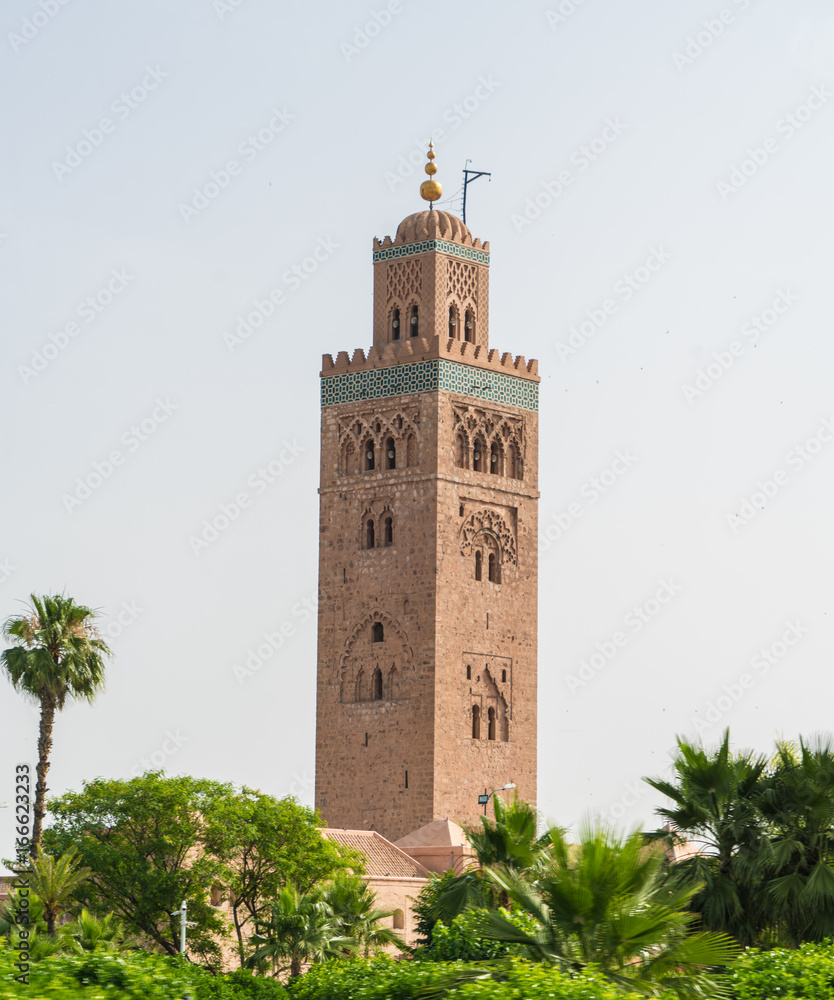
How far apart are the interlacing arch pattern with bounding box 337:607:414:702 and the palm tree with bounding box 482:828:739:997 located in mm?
38406

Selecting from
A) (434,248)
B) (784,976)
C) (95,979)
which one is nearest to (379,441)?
(434,248)

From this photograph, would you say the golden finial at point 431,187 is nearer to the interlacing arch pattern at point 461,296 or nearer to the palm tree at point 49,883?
the interlacing arch pattern at point 461,296

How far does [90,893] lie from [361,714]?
15934mm

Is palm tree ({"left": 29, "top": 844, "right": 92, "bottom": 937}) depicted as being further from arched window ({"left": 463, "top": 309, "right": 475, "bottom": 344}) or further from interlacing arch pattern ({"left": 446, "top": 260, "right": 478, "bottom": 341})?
arched window ({"left": 463, "top": 309, "right": 475, "bottom": 344})

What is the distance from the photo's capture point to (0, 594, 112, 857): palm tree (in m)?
41.6

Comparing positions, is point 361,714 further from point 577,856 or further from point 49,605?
point 577,856

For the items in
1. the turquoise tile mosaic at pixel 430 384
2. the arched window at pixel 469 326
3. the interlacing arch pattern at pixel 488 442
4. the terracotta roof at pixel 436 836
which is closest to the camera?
the terracotta roof at pixel 436 836

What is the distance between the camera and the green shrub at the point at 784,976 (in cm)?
2233

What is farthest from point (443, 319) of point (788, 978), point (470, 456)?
point (788, 978)

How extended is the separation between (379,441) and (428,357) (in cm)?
313

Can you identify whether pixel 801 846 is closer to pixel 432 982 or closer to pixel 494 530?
pixel 432 982

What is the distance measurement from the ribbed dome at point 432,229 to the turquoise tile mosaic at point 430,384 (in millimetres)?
4130

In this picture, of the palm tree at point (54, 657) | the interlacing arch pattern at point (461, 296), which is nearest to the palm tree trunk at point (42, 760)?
the palm tree at point (54, 657)

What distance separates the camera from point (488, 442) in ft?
205
